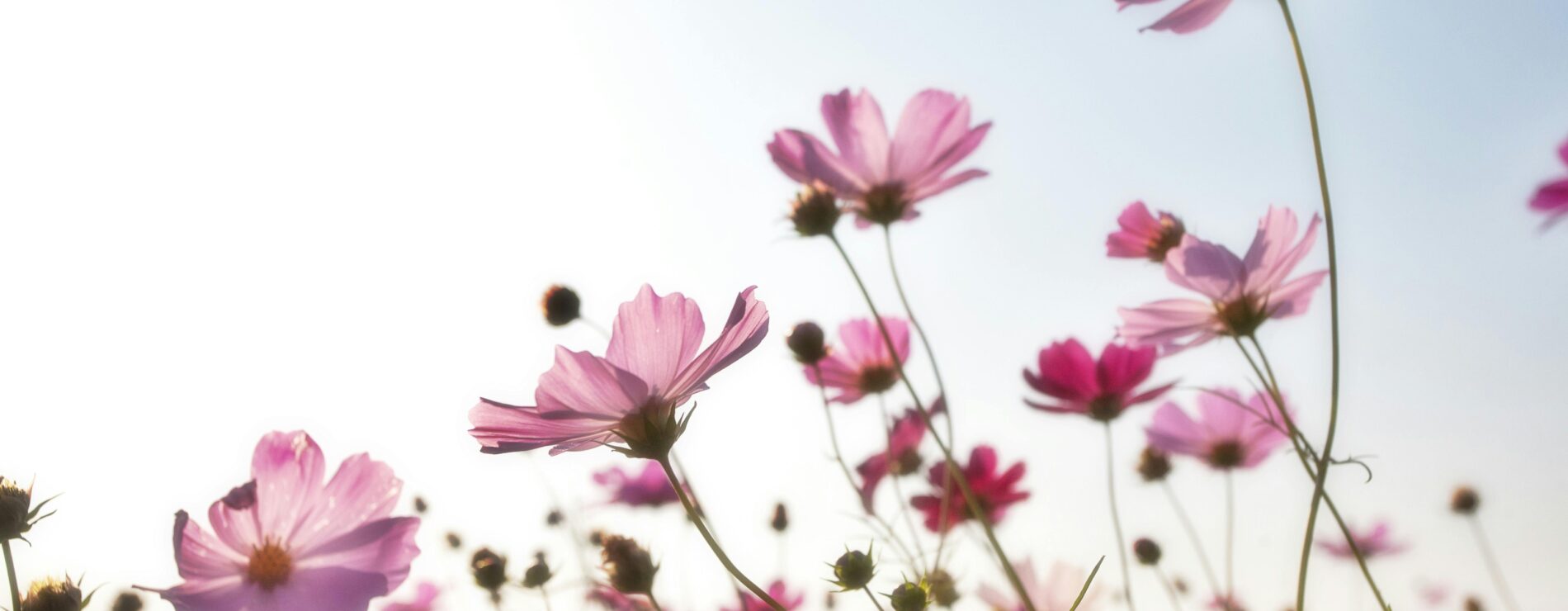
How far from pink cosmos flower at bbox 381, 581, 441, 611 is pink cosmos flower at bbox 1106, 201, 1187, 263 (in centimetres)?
150

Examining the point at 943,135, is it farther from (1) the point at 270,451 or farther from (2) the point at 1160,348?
(1) the point at 270,451

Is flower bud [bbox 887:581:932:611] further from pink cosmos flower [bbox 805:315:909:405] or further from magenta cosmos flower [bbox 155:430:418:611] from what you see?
pink cosmos flower [bbox 805:315:909:405]

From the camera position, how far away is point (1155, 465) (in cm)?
155

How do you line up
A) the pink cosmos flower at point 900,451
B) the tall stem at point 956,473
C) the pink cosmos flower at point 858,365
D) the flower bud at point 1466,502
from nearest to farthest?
1. the tall stem at point 956,473
2. the pink cosmos flower at point 900,451
3. the pink cosmos flower at point 858,365
4. the flower bud at point 1466,502

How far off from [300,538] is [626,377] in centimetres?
34

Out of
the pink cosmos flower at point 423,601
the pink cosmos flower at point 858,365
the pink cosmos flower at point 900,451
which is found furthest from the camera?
the pink cosmos flower at point 423,601

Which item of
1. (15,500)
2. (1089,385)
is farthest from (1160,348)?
(15,500)

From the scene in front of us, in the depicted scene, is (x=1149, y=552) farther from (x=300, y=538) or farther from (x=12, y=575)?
(x=12, y=575)

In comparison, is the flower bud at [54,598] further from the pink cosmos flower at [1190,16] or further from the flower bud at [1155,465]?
the flower bud at [1155,465]

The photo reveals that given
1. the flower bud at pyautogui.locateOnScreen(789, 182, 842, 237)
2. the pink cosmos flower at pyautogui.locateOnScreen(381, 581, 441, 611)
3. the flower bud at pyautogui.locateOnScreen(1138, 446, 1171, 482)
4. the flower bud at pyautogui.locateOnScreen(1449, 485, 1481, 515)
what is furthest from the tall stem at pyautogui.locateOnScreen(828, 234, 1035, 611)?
the flower bud at pyautogui.locateOnScreen(1449, 485, 1481, 515)

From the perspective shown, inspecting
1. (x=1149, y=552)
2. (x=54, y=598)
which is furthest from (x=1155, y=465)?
(x=54, y=598)

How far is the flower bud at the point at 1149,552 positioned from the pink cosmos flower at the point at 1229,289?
84cm

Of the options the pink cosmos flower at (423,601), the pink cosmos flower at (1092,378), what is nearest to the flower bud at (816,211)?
the pink cosmos flower at (1092,378)

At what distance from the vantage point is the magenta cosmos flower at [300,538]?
670 mm
